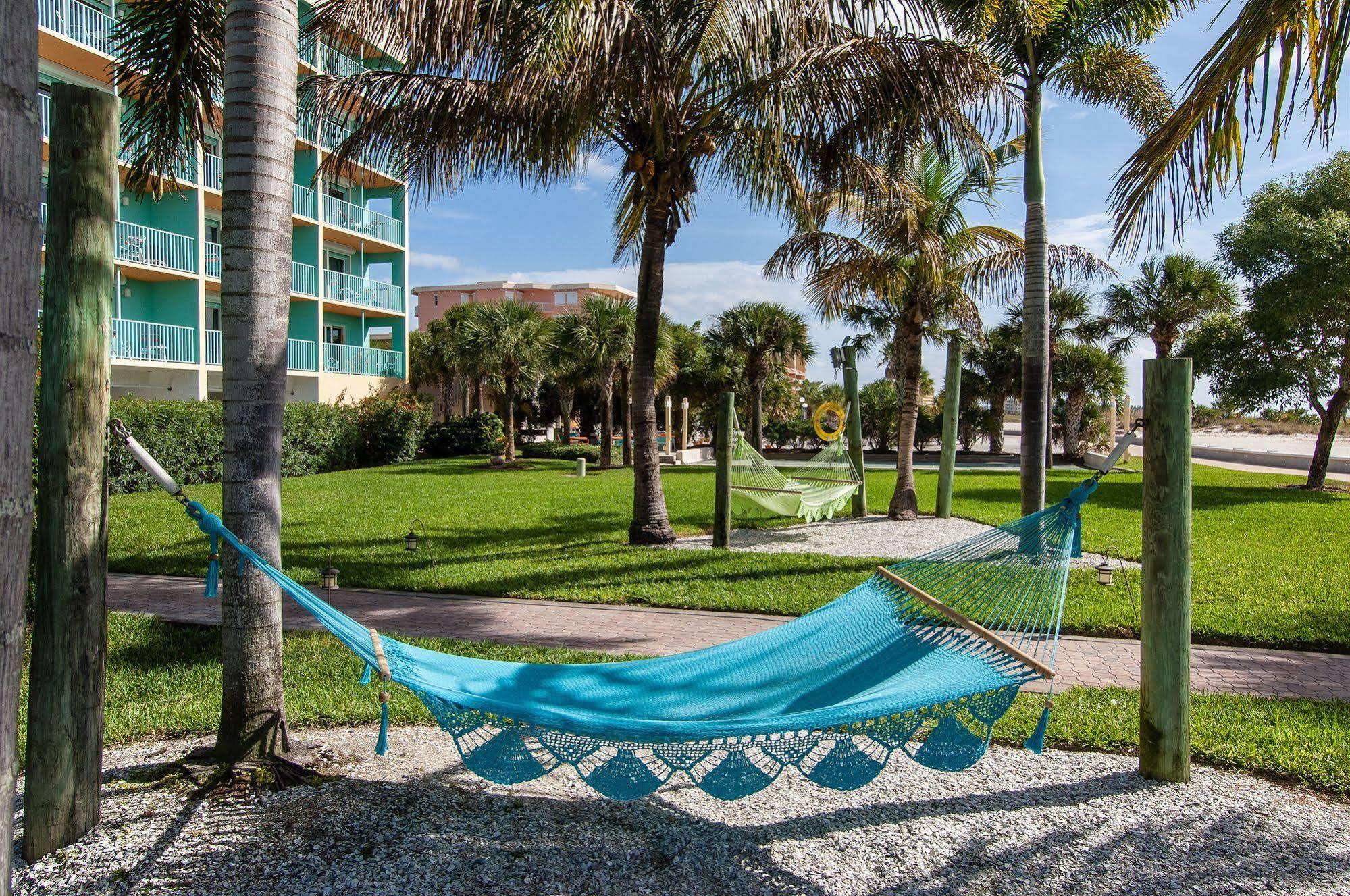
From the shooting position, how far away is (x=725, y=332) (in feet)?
89.2

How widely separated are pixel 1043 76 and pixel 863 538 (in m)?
5.22

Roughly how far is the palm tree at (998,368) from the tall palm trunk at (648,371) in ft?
70.2

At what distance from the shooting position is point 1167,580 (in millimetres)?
3318

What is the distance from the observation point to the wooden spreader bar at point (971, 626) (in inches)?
117

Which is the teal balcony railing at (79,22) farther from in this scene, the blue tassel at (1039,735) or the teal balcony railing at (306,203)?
the blue tassel at (1039,735)

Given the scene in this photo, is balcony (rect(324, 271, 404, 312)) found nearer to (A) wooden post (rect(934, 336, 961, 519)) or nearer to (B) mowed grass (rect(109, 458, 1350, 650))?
(B) mowed grass (rect(109, 458, 1350, 650))

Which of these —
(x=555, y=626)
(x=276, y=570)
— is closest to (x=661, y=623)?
(x=555, y=626)

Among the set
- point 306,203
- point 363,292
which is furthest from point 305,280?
point 363,292

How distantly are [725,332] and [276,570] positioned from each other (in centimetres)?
2469

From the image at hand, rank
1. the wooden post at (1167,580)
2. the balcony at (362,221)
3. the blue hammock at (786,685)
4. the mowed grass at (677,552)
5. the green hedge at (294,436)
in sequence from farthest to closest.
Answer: the balcony at (362,221) < the green hedge at (294,436) < the mowed grass at (677,552) < the wooden post at (1167,580) < the blue hammock at (786,685)

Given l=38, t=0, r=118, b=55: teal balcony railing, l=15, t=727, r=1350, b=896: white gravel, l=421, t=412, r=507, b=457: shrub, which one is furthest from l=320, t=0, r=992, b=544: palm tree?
l=421, t=412, r=507, b=457: shrub

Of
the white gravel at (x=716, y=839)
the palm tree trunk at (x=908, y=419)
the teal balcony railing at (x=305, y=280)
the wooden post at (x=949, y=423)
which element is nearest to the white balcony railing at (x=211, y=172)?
the teal balcony railing at (x=305, y=280)

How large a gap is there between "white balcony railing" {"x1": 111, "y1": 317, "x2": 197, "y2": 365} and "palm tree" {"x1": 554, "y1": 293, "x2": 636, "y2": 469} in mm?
9411

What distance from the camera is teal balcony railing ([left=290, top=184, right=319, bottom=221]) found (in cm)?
2098
